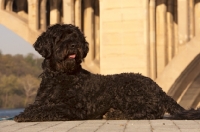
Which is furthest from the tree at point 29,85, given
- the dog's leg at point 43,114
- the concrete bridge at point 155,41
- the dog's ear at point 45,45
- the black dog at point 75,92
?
the dog's leg at point 43,114

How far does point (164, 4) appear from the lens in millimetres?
26469

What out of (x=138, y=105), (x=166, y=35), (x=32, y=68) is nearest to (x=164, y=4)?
(x=166, y=35)

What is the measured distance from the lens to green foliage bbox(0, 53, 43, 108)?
89.9m

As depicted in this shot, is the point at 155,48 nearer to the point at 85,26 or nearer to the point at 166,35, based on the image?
the point at 166,35

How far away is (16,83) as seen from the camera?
305 feet

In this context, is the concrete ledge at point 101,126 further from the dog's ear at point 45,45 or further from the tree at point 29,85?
the tree at point 29,85

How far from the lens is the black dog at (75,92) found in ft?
29.3

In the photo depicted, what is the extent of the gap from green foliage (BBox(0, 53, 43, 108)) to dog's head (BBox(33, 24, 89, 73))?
77963 millimetres

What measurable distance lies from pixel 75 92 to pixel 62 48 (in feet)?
2.24

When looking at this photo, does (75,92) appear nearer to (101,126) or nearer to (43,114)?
(43,114)

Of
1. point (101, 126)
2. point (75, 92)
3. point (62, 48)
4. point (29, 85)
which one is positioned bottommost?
point (29, 85)

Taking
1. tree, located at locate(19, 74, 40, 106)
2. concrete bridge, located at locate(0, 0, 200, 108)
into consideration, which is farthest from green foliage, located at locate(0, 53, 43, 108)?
concrete bridge, located at locate(0, 0, 200, 108)

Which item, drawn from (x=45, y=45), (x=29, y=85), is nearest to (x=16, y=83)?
(x=29, y=85)

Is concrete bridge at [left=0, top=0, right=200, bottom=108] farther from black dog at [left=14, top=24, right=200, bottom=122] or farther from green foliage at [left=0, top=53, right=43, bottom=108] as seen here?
green foliage at [left=0, top=53, right=43, bottom=108]
